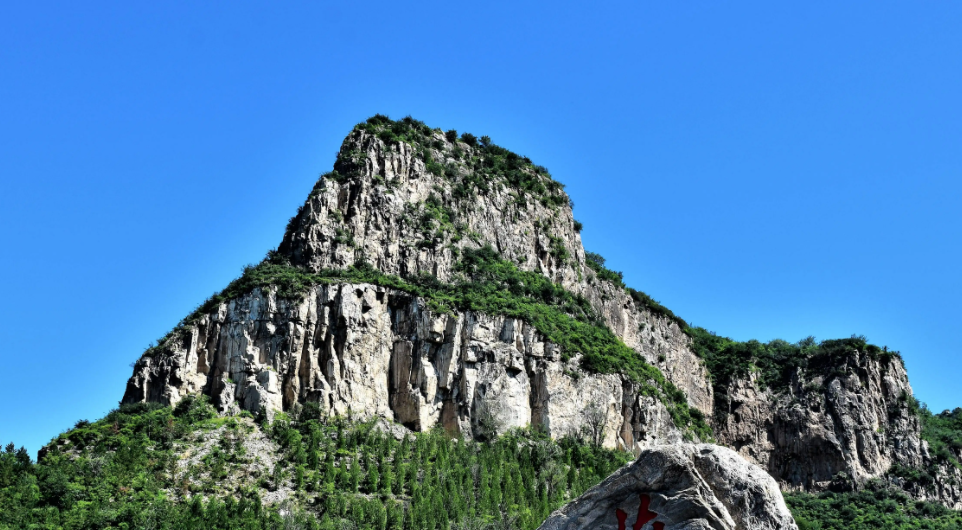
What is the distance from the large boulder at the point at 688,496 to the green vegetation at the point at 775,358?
8524 centimetres

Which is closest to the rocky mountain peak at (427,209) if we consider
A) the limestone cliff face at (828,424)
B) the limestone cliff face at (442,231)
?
the limestone cliff face at (442,231)

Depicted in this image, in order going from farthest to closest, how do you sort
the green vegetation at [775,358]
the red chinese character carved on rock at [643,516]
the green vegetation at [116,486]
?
the green vegetation at [775,358], the green vegetation at [116,486], the red chinese character carved on rock at [643,516]

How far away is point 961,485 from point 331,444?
61.7m

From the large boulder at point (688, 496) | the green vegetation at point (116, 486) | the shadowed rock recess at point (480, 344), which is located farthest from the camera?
the shadowed rock recess at point (480, 344)

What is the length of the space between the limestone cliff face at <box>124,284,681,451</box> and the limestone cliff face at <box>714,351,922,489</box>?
26.1 m

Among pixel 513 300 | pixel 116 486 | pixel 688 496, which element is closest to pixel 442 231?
pixel 513 300

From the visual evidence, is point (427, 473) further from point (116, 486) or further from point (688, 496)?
point (688, 496)

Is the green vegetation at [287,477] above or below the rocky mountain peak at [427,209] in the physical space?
below

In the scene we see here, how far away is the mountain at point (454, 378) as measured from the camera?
68.6 meters

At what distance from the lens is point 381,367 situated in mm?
79688

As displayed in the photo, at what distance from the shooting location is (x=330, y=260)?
84.7 m

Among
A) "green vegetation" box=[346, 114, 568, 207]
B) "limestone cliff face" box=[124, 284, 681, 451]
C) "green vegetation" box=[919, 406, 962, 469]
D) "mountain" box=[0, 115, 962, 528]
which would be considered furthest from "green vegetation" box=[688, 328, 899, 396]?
"limestone cliff face" box=[124, 284, 681, 451]

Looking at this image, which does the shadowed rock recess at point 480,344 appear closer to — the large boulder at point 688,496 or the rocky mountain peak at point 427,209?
the rocky mountain peak at point 427,209

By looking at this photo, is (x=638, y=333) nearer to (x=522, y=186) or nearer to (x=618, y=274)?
(x=618, y=274)
